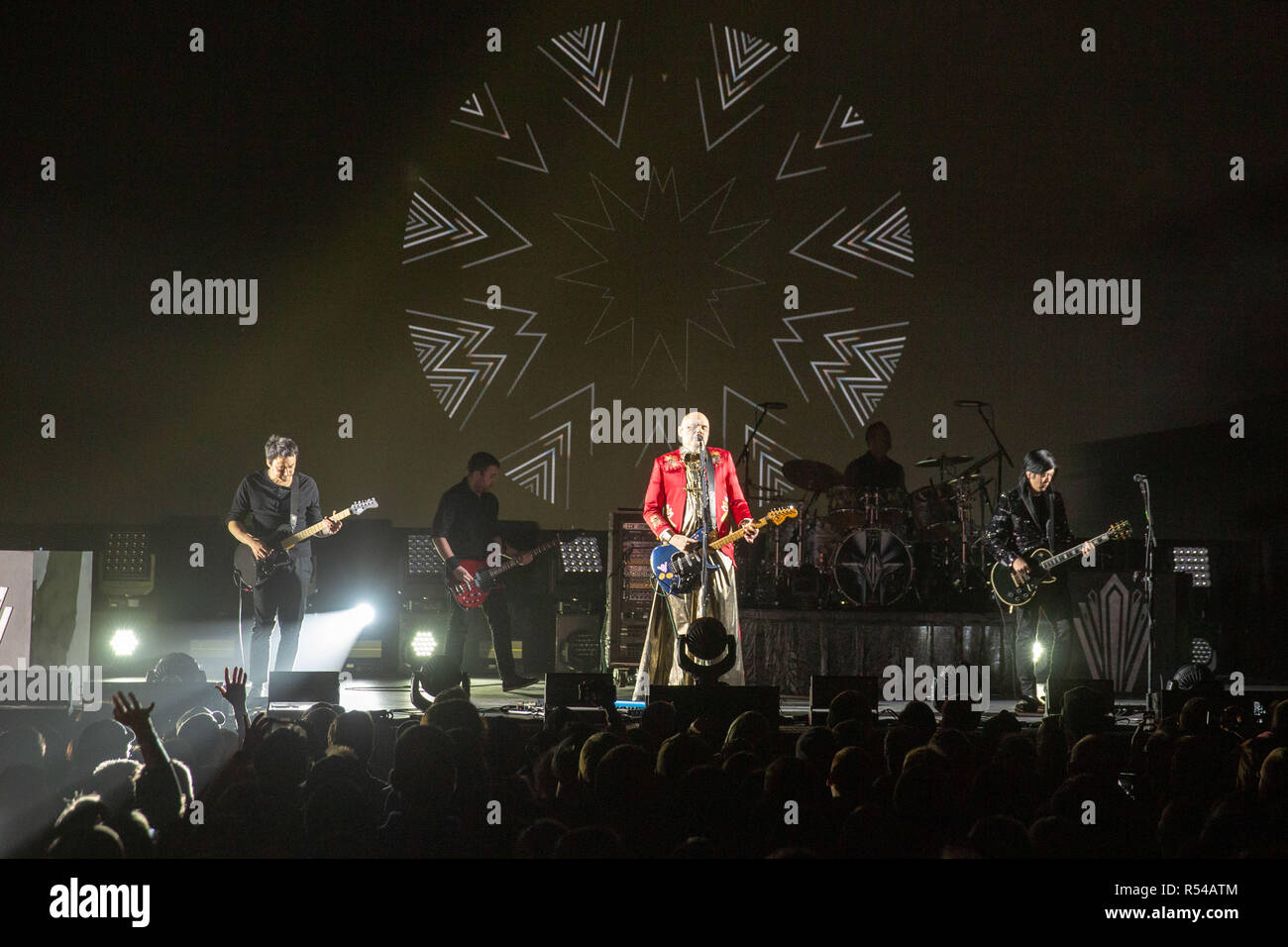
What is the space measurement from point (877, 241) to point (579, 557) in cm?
391

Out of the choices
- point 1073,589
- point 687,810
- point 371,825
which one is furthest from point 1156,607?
point 371,825

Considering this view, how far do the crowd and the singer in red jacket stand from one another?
2.42m

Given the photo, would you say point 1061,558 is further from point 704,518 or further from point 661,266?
point 661,266

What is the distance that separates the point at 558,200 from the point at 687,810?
788 cm

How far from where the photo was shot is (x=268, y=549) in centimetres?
698

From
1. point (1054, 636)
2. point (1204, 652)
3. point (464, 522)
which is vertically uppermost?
point (464, 522)

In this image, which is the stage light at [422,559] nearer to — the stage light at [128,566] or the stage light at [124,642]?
the stage light at [128,566]

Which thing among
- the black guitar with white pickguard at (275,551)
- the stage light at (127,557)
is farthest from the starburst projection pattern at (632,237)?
the black guitar with white pickguard at (275,551)

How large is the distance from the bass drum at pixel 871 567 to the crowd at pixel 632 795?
191 inches

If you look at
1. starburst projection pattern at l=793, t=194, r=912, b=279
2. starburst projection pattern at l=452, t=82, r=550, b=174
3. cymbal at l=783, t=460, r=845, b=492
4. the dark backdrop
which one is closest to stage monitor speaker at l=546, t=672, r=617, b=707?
cymbal at l=783, t=460, r=845, b=492

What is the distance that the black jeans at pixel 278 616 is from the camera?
7.01 metres

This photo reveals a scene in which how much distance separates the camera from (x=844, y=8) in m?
9.98

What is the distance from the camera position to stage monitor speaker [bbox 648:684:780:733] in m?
4.54

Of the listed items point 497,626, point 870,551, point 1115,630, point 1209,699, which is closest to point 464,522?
point 497,626
